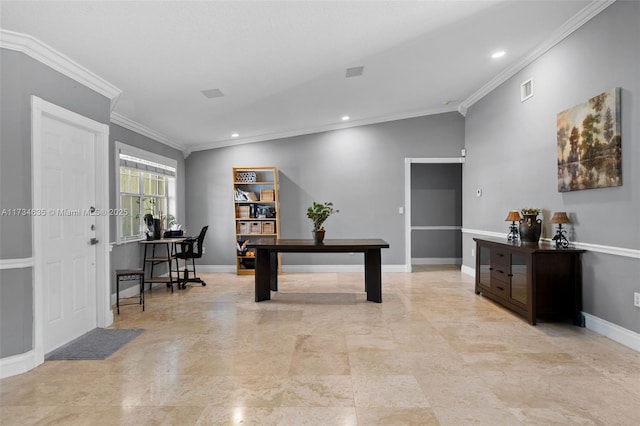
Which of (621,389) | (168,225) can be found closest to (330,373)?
(621,389)

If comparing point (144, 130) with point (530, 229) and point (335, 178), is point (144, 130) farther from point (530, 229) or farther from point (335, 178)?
point (530, 229)

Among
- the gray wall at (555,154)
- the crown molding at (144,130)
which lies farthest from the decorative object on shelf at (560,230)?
the crown molding at (144,130)

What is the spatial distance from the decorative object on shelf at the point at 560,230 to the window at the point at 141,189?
17.8 ft

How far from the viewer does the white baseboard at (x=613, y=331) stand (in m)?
3.03

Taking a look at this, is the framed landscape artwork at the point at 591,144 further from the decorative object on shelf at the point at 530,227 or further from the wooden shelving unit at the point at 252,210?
the wooden shelving unit at the point at 252,210

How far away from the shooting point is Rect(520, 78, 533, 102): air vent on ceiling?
4.49 metres

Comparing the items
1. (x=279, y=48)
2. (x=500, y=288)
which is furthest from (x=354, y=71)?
(x=500, y=288)

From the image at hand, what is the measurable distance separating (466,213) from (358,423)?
532 centimetres

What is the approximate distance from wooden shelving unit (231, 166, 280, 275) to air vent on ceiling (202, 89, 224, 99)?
87.7 inches

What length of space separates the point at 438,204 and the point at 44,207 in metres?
7.00

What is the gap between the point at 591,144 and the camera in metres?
3.44

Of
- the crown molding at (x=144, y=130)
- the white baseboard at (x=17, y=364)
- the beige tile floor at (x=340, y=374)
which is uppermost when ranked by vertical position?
the crown molding at (x=144, y=130)

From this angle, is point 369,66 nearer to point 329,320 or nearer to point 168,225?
point 329,320

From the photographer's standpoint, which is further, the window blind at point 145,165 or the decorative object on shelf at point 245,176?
the decorative object on shelf at point 245,176
